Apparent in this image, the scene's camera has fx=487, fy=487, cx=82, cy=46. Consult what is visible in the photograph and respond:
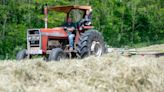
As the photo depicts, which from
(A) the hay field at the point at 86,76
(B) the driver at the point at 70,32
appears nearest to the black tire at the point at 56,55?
(B) the driver at the point at 70,32

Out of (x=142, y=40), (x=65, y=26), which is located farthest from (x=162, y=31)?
(x=65, y=26)

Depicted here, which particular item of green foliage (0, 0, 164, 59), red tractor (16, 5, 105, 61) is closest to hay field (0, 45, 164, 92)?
red tractor (16, 5, 105, 61)

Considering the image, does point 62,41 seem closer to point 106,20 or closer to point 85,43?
point 85,43

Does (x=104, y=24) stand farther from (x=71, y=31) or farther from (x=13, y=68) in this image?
(x=13, y=68)

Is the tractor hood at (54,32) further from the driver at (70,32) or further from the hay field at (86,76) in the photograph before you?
the hay field at (86,76)

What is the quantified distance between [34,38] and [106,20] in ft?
97.8

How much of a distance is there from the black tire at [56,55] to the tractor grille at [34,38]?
2.48 ft

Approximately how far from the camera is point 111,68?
31.0 ft

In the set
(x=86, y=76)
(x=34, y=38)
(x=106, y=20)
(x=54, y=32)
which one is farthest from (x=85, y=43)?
(x=106, y=20)

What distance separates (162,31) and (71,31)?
116 ft

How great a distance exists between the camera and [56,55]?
12945 mm

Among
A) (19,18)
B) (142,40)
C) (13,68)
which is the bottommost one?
(142,40)

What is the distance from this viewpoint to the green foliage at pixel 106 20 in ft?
112

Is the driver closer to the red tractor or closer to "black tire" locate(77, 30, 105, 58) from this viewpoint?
the red tractor
